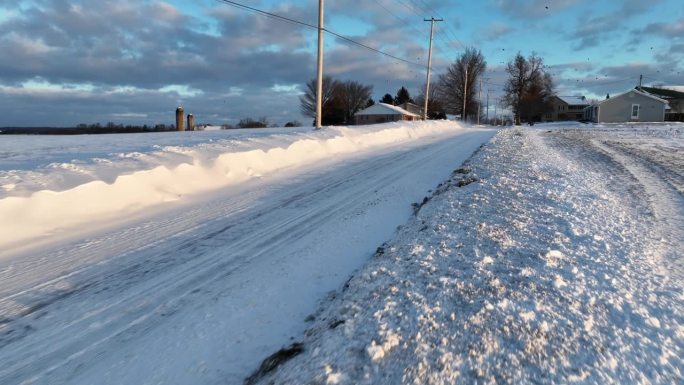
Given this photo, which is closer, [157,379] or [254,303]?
[157,379]

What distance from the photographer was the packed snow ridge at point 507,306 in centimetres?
272

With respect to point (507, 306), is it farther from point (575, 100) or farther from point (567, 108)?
point (575, 100)

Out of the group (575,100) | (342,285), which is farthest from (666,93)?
(342,285)

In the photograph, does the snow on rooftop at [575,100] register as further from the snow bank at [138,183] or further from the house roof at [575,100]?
the snow bank at [138,183]

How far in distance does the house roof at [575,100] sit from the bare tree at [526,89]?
14374mm

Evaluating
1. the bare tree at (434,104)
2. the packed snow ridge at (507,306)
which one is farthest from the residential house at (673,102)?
the packed snow ridge at (507,306)

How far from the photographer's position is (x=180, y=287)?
14.1 feet

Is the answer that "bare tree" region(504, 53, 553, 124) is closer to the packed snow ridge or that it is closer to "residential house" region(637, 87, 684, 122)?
"residential house" region(637, 87, 684, 122)

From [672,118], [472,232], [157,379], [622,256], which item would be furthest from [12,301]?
[672,118]

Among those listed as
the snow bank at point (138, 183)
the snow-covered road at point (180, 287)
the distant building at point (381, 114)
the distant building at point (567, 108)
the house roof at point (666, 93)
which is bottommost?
the snow-covered road at point (180, 287)

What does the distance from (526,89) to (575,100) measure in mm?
21242

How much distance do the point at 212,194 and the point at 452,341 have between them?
683cm

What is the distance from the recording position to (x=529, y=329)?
313 cm

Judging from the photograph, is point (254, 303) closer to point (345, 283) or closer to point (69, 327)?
point (345, 283)
